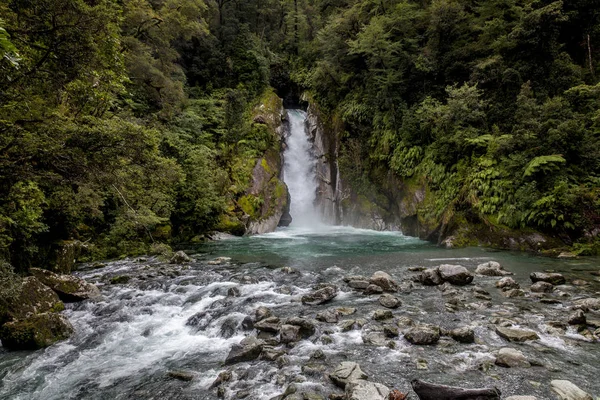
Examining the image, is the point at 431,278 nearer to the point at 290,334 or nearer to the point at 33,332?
the point at 290,334

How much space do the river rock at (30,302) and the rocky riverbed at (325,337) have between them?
0.38 metres

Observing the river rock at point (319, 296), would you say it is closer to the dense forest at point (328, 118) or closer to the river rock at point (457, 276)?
the river rock at point (457, 276)

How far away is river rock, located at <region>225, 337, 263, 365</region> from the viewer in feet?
15.3

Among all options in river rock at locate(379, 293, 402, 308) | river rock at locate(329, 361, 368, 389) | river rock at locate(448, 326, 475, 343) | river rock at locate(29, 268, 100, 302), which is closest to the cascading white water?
river rock at locate(29, 268, 100, 302)

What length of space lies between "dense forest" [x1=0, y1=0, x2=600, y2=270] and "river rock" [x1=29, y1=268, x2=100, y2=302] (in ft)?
2.85

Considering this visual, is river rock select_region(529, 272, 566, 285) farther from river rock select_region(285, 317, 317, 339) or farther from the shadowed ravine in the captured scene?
river rock select_region(285, 317, 317, 339)

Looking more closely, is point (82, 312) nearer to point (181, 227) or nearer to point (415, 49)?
point (181, 227)

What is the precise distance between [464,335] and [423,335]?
0.61 meters

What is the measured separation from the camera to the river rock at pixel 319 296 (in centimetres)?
680

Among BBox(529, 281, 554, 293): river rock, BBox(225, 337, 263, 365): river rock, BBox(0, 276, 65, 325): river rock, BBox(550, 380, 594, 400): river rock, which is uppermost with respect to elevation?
BBox(0, 276, 65, 325): river rock

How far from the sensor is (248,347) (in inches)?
189

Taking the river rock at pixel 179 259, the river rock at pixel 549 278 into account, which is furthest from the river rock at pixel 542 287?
the river rock at pixel 179 259

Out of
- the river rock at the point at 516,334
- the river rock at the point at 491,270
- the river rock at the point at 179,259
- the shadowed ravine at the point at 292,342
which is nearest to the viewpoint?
the shadowed ravine at the point at 292,342

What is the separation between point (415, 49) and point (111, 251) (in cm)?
1925
